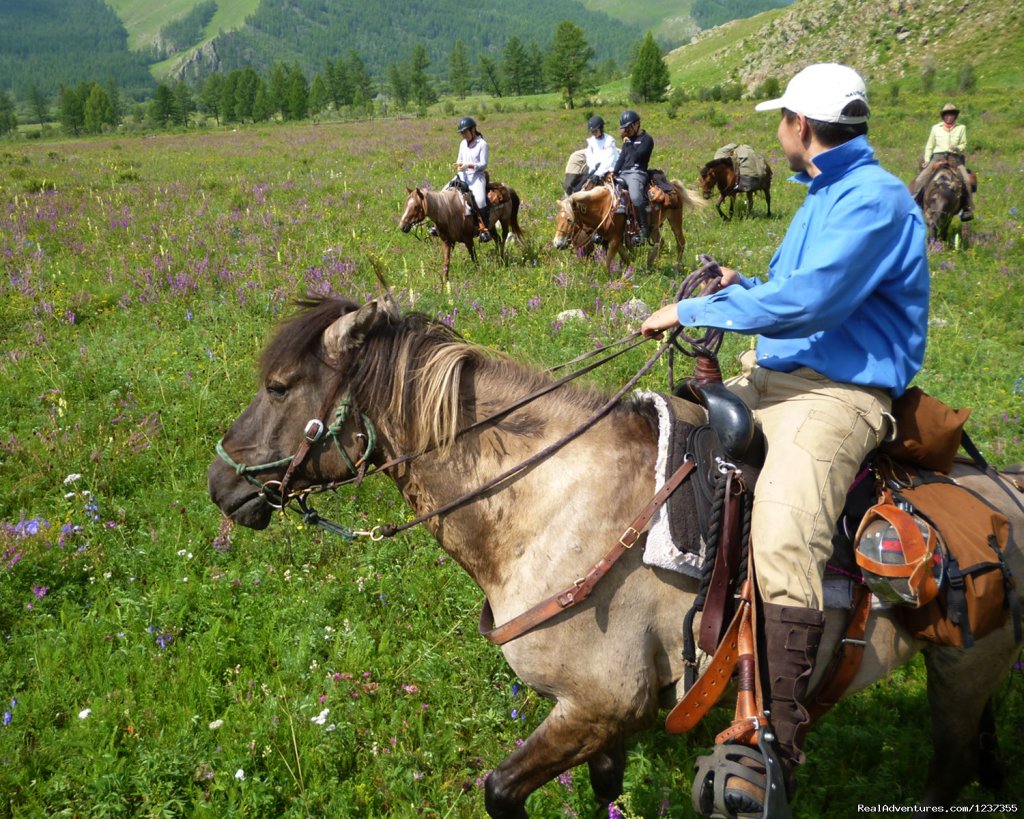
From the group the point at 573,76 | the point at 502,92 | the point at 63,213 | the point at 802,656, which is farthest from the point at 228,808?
the point at 502,92

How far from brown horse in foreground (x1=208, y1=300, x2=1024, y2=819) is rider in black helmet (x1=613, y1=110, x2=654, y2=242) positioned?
10.8 meters

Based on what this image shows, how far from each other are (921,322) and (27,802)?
4707mm

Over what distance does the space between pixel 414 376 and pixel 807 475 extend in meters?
1.61

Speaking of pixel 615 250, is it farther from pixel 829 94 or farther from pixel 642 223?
pixel 829 94

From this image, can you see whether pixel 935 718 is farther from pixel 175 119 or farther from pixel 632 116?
pixel 175 119

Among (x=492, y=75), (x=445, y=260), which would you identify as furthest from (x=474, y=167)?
(x=492, y=75)

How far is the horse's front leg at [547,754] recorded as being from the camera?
2715 millimetres

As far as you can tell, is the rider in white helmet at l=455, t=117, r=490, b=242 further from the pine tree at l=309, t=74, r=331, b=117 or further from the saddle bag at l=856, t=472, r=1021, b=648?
the pine tree at l=309, t=74, r=331, b=117

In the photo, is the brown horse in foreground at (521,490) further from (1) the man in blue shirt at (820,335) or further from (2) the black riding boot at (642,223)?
(2) the black riding boot at (642,223)

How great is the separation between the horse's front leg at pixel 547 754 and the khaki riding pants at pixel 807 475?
899 millimetres

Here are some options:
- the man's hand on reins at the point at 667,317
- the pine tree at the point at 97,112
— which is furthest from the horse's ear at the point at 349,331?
the pine tree at the point at 97,112

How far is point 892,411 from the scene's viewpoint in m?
2.85

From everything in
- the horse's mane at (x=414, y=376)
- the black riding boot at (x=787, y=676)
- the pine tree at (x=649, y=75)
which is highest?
the pine tree at (x=649, y=75)

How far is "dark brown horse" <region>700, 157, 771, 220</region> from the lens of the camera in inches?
731
